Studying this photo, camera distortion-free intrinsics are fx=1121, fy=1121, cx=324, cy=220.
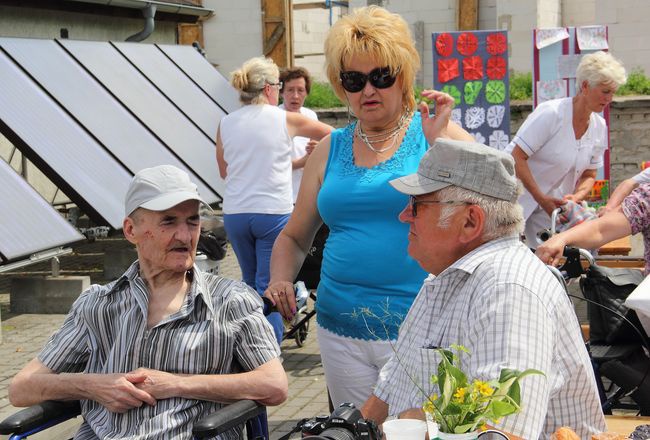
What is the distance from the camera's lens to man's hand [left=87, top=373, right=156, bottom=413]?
3787 millimetres

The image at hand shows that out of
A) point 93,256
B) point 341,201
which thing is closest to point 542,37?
point 93,256

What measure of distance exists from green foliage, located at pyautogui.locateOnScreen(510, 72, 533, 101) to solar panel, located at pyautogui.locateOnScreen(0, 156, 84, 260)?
35.5 ft

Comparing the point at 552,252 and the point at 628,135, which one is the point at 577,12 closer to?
the point at 628,135

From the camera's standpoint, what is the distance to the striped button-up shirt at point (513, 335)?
2.84m

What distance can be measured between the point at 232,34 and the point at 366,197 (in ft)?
64.7

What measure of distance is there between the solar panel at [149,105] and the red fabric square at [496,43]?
3.67 metres

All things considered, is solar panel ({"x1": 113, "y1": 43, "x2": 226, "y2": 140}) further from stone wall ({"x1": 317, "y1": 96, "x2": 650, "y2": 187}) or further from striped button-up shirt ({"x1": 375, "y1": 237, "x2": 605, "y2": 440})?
striped button-up shirt ({"x1": 375, "y1": 237, "x2": 605, "y2": 440})

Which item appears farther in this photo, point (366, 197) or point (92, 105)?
point (92, 105)

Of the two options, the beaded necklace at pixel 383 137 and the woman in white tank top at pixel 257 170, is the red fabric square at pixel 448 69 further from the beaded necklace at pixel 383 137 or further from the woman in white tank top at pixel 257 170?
the beaded necklace at pixel 383 137

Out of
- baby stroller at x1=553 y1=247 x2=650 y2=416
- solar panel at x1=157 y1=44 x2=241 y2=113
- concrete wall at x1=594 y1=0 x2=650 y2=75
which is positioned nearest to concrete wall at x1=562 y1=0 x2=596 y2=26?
concrete wall at x1=594 y1=0 x2=650 y2=75

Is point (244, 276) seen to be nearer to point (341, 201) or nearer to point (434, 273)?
point (341, 201)

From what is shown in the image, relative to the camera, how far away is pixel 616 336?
5.05 m

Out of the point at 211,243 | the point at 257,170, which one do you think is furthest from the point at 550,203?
the point at 211,243

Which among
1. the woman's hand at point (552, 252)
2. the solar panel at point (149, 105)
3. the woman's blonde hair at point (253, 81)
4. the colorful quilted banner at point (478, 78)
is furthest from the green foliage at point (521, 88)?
the woman's hand at point (552, 252)
